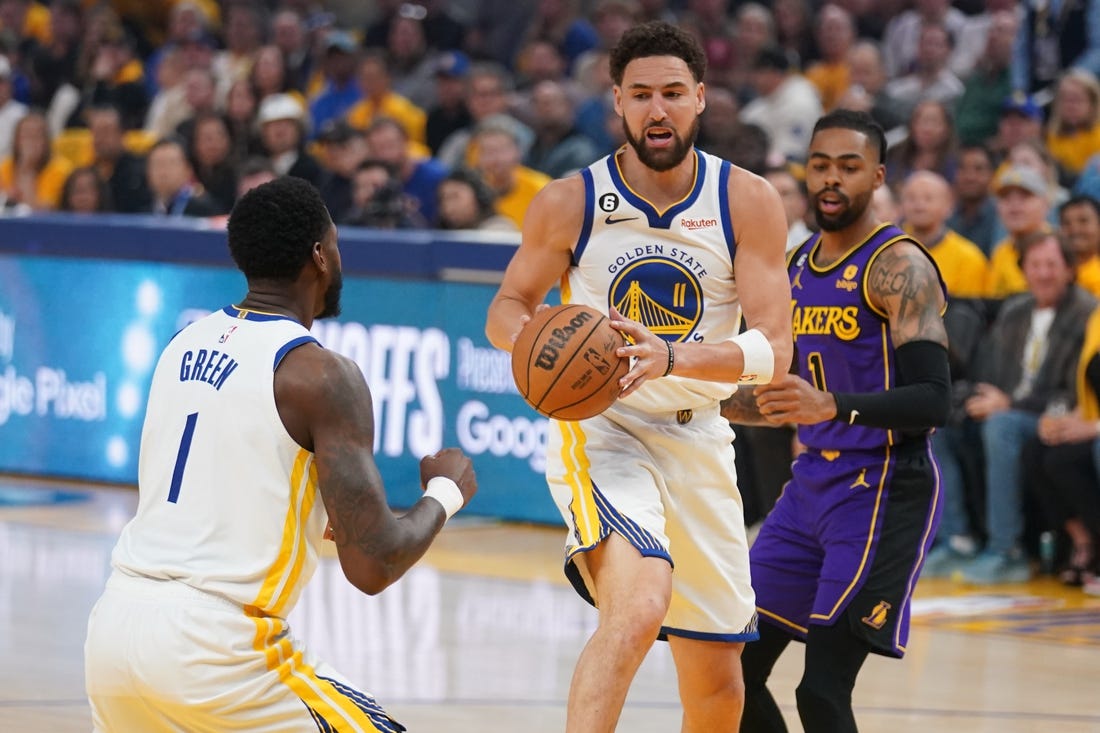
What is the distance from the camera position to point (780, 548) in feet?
18.6

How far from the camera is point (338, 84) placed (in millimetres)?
16359

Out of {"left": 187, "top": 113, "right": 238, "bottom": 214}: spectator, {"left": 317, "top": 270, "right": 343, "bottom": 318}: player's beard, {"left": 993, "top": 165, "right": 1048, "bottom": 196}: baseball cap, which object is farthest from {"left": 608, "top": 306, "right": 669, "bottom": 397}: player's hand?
{"left": 187, "top": 113, "right": 238, "bottom": 214}: spectator

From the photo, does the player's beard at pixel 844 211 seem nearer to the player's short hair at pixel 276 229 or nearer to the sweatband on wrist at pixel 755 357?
the sweatband on wrist at pixel 755 357

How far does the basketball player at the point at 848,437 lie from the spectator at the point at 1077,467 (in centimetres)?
429

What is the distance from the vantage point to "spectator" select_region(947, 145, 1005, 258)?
11508 mm

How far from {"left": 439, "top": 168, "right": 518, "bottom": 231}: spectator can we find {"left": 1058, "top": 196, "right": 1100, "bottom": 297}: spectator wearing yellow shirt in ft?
11.8

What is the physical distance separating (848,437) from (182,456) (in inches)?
92.4

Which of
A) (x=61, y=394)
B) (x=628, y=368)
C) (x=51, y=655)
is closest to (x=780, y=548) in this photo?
(x=628, y=368)

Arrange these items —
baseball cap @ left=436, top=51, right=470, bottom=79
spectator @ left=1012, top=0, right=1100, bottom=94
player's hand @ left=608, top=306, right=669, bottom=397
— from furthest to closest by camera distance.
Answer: baseball cap @ left=436, top=51, right=470, bottom=79 < spectator @ left=1012, top=0, right=1100, bottom=94 < player's hand @ left=608, top=306, right=669, bottom=397

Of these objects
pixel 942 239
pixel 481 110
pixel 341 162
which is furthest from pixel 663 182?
pixel 481 110

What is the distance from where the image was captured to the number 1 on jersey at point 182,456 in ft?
13.2

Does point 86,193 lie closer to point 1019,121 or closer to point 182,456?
point 1019,121

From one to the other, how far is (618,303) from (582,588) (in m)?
0.84

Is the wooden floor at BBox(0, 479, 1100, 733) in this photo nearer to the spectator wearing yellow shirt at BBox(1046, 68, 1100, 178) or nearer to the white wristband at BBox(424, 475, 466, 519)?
the white wristband at BBox(424, 475, 466, 519)
